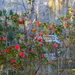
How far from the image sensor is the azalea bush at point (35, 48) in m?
3.60

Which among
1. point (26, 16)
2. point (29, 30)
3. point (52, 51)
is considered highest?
point (26, 16)

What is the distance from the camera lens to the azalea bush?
3.60 metres

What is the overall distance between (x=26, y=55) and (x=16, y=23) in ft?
2.46

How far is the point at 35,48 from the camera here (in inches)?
156

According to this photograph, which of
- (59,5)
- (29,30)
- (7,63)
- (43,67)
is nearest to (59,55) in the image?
(43,67)

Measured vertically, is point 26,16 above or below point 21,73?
above

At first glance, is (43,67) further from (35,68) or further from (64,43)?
(64,43)

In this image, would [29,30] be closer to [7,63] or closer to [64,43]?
[64,43]

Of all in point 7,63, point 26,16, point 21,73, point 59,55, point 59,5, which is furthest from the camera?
point 59,5

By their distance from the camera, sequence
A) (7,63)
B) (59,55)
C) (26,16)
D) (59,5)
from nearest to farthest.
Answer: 1. (7,63)
2. (59,55)
3. (26,16)
4. (59,5)

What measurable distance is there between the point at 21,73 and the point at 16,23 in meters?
0.96

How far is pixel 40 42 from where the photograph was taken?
403 cm

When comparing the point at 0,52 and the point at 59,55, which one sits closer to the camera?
the point at 0,52

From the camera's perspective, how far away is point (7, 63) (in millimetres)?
3617
